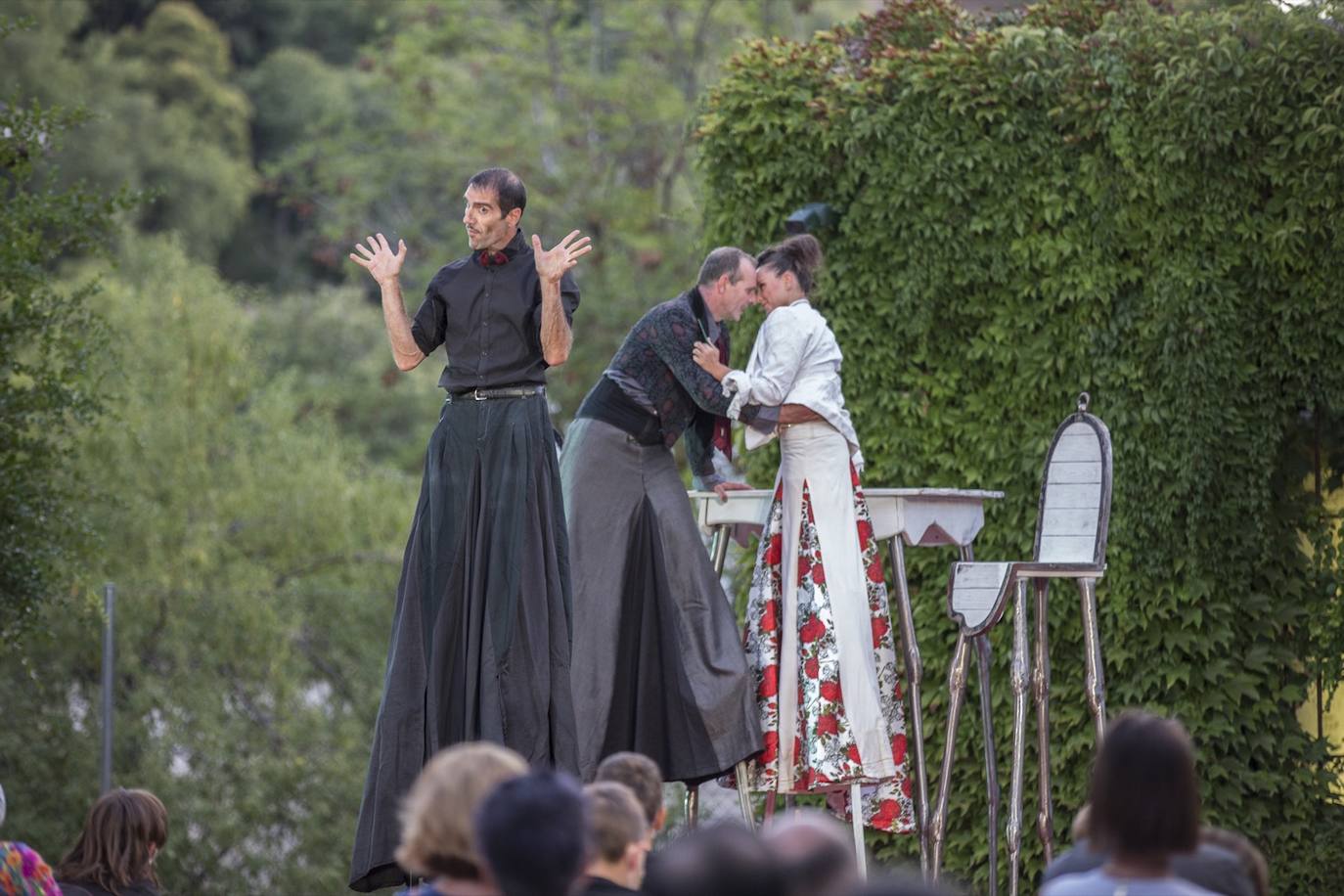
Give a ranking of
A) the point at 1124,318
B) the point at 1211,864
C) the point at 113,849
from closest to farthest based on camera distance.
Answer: the point at 1211,864 → the point at 113,849 → the point at 1124,318

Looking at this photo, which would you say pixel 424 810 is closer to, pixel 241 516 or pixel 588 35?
pixel 241 516

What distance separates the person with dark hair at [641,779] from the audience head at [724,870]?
4.76 ft

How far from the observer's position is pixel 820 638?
19.3ft

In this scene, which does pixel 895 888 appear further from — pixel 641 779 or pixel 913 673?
pixel 913 673

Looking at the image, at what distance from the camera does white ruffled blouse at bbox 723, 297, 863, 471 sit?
232 inches

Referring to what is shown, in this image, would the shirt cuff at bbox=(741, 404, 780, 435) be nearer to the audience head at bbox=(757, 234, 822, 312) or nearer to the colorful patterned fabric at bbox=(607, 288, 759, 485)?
the colorful patterned fabric at bbox=(607, 288, 759, 485)

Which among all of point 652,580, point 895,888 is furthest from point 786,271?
point 895,888

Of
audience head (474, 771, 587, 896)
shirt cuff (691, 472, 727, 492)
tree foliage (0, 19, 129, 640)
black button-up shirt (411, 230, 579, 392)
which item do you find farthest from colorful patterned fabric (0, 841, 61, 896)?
tree foliage (0, 19, 129, 640)

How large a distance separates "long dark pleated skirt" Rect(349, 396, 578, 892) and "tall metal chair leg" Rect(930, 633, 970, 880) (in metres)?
1.38

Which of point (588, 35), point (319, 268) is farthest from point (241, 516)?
point (319, 268)

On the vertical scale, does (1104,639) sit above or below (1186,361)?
below

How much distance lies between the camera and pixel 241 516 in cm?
1463

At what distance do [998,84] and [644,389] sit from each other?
2410 mm

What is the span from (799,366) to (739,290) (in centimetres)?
32
